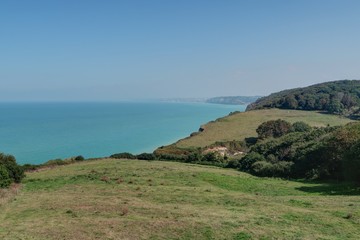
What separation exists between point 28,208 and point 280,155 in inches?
1747

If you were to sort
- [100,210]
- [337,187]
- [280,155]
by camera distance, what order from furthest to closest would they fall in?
[280,155]
[337,187]
[100,210]

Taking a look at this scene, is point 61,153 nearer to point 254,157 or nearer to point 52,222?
point 254,157

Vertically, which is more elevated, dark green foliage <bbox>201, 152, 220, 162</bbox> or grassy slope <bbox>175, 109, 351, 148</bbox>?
grassy slope <bbox>175, 109, 351, 148</bbox>

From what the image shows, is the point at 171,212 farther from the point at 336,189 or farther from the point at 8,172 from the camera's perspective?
the point at 8,172

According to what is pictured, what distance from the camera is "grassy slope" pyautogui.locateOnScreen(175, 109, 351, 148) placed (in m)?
91.6

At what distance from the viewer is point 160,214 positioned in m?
21.3

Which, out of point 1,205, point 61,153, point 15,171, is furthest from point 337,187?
point 61,153

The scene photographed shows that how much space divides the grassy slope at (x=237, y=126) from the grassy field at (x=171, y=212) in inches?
1997

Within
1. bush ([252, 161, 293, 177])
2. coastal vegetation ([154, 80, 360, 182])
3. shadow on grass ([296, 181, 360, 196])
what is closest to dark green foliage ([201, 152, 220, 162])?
coastal vegetation ([154, 80, 360, 182])

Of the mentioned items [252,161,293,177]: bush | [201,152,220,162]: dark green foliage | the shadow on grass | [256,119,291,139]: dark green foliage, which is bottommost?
[201,152,220,162]: dark green foliage

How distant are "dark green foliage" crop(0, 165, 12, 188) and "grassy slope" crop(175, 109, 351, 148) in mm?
48842

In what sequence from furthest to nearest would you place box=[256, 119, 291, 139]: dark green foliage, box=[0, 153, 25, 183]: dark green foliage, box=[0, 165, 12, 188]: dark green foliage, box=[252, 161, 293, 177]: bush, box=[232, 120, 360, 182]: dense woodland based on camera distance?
box=[256, 119, 291, 139]: dark green foliage < box=[252, 161, 293, 177]: bush < box=[0, 153, 25, 183]: dark green foliage < box=[232, 120, 360, 182]: dense woodland < box=[0, 165, 12, 188]: dark green foliage

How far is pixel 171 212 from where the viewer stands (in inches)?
853

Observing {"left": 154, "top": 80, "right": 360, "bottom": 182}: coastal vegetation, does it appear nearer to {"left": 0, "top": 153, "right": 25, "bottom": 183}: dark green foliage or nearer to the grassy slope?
the grassy slope
